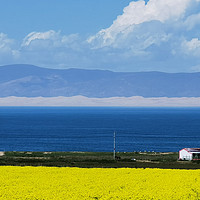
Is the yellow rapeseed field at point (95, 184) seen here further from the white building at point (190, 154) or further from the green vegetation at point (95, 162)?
the white building at point (190, 154)

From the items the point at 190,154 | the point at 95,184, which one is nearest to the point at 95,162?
the point at 190,154

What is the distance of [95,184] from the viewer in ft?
125

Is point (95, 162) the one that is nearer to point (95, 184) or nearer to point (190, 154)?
point (190, 154)

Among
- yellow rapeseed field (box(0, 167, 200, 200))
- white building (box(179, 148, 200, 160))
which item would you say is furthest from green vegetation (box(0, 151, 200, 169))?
yellow rapeseed field (box(0, 167, 200, 200))

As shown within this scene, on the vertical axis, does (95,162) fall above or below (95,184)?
below

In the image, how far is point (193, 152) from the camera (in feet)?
278

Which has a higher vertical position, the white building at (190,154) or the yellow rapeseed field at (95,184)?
the yellow rapeseed field at (95,184)

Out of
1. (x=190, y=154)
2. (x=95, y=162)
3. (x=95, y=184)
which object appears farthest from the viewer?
(x=190, y=154)

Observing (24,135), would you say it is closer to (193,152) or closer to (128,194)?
(193,152)

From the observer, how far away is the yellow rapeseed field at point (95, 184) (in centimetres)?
3309

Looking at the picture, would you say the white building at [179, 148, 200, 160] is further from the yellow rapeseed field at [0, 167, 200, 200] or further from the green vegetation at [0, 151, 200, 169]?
the yellow rapeseed field at [0, 167, 200, 200]

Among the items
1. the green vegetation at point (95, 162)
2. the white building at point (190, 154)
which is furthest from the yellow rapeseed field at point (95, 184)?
the white building at point (190, 154)

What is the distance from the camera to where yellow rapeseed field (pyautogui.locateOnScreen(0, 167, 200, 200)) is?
1303 inches

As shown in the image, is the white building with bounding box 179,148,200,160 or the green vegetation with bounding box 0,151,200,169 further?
the white building with bounding box 179,148,200,160
